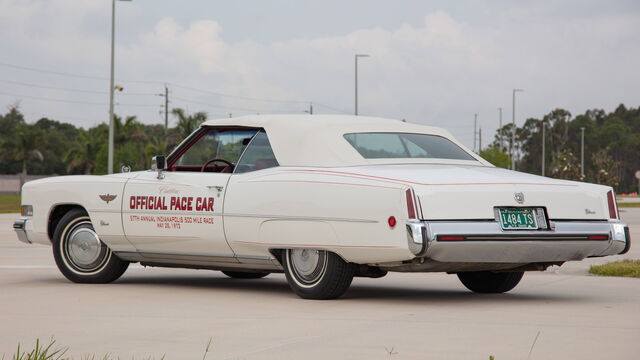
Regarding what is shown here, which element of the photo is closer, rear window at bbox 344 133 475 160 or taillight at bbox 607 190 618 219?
taillight at bbox 607 190 618 219

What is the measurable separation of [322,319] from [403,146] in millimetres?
2444

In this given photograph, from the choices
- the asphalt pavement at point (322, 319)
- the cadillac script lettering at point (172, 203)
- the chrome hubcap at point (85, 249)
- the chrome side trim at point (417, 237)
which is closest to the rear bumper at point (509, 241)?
the chrome side trim at point (417, 237)

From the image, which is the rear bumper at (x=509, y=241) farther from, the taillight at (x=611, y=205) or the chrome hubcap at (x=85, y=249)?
the chrome hubcap at (x=85, y=249)

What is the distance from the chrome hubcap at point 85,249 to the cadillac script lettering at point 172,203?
2.17ft

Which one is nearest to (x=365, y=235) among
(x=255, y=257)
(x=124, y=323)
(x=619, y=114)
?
(x=255, y=257)

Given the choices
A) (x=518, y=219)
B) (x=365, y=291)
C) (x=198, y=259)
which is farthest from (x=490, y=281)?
(x=198, y=259)

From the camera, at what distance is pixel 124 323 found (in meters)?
8.08

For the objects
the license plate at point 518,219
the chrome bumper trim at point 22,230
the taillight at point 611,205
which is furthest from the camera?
the chrome bumper trim at point 22,230

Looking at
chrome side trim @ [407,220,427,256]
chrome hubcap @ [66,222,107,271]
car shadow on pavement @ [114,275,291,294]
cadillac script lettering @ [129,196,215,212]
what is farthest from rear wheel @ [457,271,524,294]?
chrome hubcap @ [66,222,107,271]

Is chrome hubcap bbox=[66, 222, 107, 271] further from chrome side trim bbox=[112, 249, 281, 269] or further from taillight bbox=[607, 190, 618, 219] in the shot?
taillight bbox=[607, 190, 618, 219]

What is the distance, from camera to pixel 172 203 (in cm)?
1081

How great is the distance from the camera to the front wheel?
9586 millimetres

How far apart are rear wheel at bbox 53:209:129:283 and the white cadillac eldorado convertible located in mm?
13

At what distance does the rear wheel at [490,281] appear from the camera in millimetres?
10773
